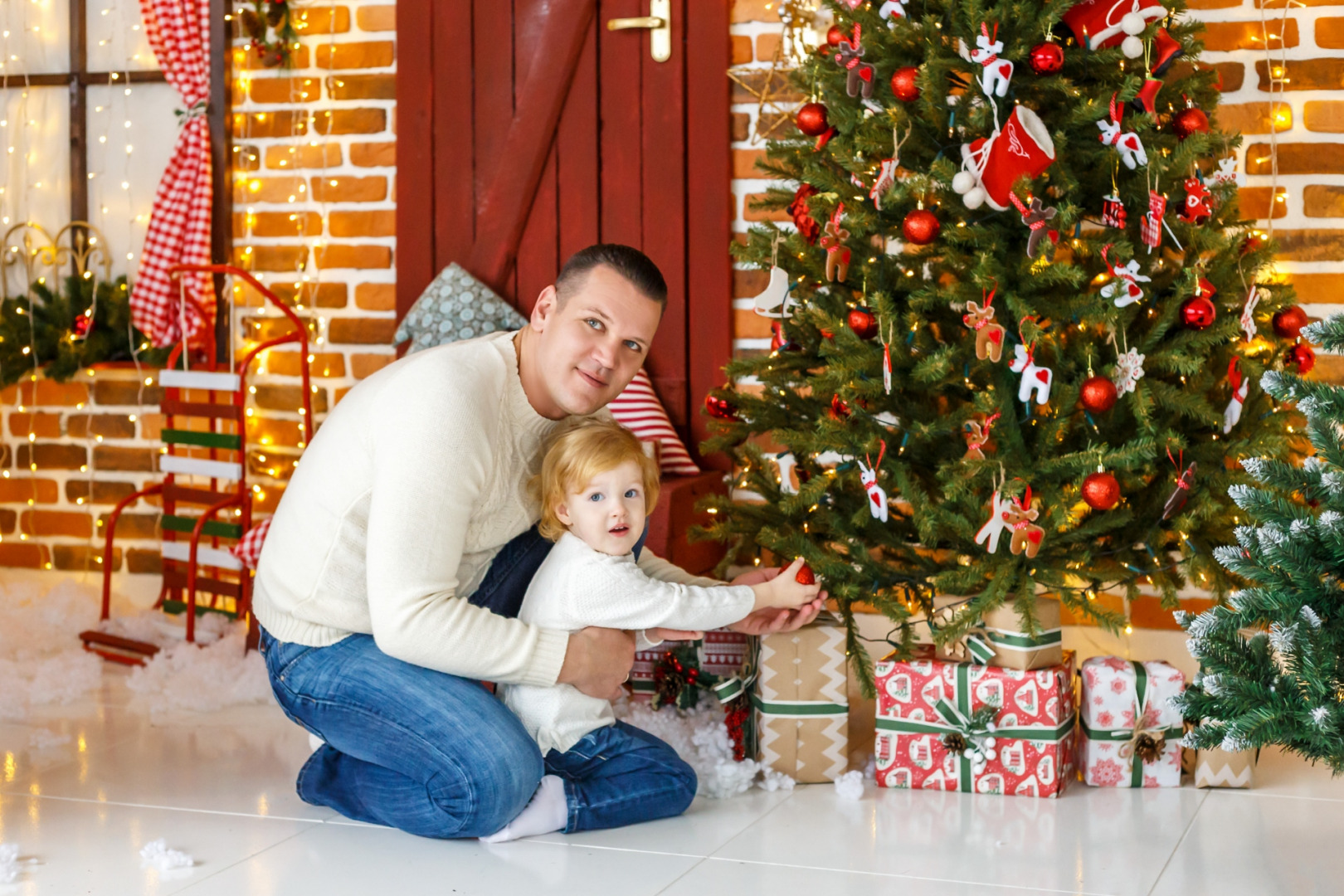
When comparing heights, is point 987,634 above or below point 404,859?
above

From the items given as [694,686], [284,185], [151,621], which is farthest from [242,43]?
[694,686]

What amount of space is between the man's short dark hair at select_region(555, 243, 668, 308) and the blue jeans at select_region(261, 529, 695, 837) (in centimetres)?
70

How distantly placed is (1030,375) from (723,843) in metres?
0.94

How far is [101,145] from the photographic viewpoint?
13.0ft

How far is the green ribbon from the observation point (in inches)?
93.6

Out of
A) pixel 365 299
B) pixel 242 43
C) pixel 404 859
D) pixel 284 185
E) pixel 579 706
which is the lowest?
pixel 404 859

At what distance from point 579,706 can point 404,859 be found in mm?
382

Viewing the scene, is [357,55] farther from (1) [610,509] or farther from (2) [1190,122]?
(2) [1190,122]

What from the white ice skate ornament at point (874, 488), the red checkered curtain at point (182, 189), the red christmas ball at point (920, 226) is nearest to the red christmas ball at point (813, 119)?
the red christmas ball at point (920, 226)

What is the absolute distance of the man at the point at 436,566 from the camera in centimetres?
208

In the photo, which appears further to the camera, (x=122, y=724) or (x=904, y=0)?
(x=122, y=724)

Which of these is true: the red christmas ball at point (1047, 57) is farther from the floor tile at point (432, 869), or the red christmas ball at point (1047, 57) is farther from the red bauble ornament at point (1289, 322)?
the floor tile at point (432, 869)

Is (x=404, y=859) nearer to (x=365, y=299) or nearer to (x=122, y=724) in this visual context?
(x=122, y=724)

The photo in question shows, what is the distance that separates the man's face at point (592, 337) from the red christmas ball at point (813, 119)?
54cm
